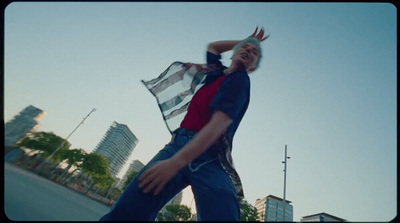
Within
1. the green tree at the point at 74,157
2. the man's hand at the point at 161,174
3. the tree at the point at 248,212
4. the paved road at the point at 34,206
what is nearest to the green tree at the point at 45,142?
the green tree at the point at 74,157

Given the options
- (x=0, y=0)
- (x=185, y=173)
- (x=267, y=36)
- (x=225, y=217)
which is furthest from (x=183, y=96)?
(x=0, y=0)

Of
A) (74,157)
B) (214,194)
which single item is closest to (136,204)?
(214,194)

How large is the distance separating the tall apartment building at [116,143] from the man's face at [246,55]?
428ft

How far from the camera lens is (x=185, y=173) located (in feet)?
4.14

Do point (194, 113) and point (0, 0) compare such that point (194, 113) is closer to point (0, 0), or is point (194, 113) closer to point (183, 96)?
point (183, 96)

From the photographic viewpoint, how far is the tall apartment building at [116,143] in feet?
415

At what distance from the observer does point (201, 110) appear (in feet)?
4.91

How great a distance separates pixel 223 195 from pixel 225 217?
117 mm

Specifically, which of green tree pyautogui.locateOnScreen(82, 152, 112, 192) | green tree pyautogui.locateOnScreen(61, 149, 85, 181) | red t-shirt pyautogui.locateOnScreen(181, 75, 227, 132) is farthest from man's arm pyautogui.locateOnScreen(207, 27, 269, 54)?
green tree pyautogui.locateOnScreen(61, 149, 85, 181)

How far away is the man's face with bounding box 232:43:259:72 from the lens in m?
1.64

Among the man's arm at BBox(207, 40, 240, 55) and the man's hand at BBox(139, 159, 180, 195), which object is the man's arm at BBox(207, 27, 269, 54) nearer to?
the man's arm at BBox(207, 40, 240, 55)

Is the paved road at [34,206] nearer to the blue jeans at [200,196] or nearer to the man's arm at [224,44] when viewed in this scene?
the blue jeans at [200,196]

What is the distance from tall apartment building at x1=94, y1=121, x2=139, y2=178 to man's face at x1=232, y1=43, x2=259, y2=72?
428 ft

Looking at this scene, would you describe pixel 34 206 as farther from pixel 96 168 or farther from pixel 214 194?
pixel 96 168
